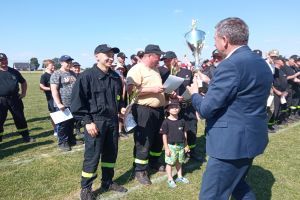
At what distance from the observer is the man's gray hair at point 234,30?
2.93 m

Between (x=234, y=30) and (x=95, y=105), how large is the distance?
2.46 meters

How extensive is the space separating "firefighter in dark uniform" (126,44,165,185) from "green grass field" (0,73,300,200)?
468 millimetres

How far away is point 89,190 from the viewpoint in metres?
4.77

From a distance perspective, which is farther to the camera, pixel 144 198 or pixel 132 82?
pixel 132 82

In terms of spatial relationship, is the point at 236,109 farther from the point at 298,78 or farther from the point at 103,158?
the point at 298,78

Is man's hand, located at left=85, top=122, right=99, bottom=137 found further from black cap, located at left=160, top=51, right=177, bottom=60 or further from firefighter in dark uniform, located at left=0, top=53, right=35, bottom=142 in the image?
firefighter in dark uniform, located at left=0, top=53, right=35, bottom=142

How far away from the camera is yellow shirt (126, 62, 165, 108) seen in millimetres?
5352

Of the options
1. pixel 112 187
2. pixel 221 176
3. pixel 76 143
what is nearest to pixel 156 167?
pixel 112 187

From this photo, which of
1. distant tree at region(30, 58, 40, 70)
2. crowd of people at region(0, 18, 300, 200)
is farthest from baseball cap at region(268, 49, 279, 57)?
distant tree at region(30, 58, 40, 70)

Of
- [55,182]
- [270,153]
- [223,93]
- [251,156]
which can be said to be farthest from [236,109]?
[270,153]

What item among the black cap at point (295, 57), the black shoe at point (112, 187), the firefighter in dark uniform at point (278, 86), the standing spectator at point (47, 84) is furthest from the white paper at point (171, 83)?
the black cap at point (295, 57)

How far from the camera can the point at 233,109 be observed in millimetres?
3004

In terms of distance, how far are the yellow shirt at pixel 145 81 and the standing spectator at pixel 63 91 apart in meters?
Answer: 2.56

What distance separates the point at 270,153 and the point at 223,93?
5.20 meters
